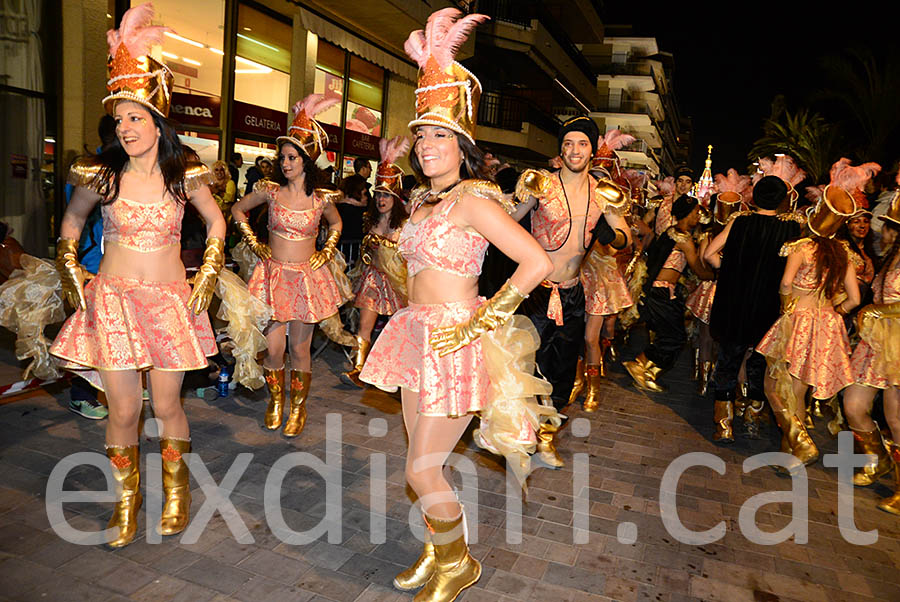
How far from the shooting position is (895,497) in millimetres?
4812

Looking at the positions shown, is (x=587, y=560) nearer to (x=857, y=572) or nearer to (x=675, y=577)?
(x=675, y=577)

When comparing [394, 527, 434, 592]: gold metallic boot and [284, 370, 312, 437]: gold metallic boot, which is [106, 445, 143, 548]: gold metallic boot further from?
[284, 370, 312, 437]: gold metallic boot

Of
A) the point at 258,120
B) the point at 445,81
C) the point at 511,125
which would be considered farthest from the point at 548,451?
the point at 511,125

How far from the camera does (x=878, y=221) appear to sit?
6391mm

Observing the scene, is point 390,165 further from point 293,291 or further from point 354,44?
point 354,44

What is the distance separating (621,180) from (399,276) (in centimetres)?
406

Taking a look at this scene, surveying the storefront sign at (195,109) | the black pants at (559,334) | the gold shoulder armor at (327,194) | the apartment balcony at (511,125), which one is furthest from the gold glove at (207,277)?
Result: the apartment balcony at (511,125)

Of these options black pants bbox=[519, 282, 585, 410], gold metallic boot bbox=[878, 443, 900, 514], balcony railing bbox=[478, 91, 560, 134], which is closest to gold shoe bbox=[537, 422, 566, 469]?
black pants bbox=[519, 282, 585, 410]

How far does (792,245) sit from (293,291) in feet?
13.5

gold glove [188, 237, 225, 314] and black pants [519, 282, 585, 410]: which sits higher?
gold glove [188, 237, 225, 314]

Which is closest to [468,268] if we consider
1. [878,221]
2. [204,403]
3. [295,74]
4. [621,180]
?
[204,403]

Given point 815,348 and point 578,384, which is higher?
point 815,348

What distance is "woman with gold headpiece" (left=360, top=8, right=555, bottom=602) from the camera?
288 cm

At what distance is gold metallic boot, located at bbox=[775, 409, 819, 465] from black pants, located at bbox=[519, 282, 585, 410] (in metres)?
1.99
